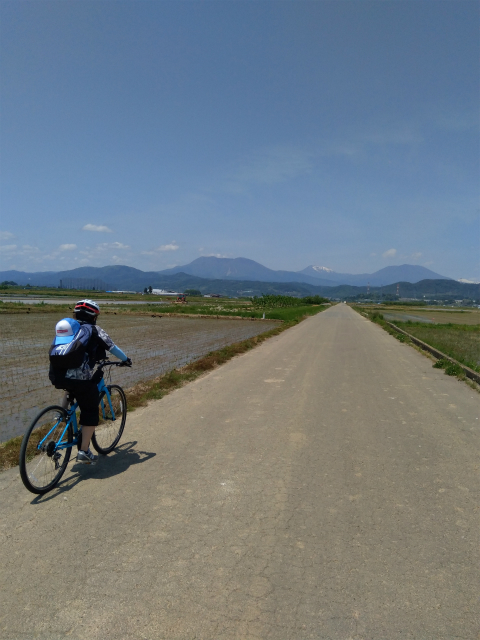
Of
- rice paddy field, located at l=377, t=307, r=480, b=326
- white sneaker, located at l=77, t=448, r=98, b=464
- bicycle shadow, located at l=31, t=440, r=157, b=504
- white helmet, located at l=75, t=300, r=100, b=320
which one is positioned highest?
white helmet, located at l=75, t=300, r=100, b=320

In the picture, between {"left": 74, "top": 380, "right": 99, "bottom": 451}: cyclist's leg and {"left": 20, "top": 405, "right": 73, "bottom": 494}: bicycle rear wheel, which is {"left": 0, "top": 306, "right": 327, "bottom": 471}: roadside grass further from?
{"left": 74, "top": 380, "right": 99, "bottom": 451}: cyclist's leg

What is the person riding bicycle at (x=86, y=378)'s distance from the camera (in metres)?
4.16

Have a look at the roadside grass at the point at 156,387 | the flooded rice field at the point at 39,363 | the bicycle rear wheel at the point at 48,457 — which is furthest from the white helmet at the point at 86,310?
the flooded rice field at the point at 39,363

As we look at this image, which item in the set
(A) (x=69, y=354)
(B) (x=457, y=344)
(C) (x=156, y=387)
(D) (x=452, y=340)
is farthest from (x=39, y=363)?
(D) (x=452, y=340)

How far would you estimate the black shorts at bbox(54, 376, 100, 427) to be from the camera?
418 centimetres

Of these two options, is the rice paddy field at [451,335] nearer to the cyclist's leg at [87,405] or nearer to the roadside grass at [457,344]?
the roadside grass at [457,344]

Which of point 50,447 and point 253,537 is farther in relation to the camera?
point 50,447

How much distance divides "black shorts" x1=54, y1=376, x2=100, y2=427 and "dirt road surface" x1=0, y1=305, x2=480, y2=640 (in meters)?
0.61

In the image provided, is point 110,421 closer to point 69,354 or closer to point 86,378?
point 86,378

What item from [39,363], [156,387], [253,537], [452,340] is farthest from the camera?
[452,340]

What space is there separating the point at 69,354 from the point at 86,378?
1.11 ft

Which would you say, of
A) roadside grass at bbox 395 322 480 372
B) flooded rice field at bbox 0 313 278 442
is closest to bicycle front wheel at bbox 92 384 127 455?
flooded rice field at bbox 0 313 278 442

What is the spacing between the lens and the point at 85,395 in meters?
4.29

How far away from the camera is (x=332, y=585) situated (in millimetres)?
2705
